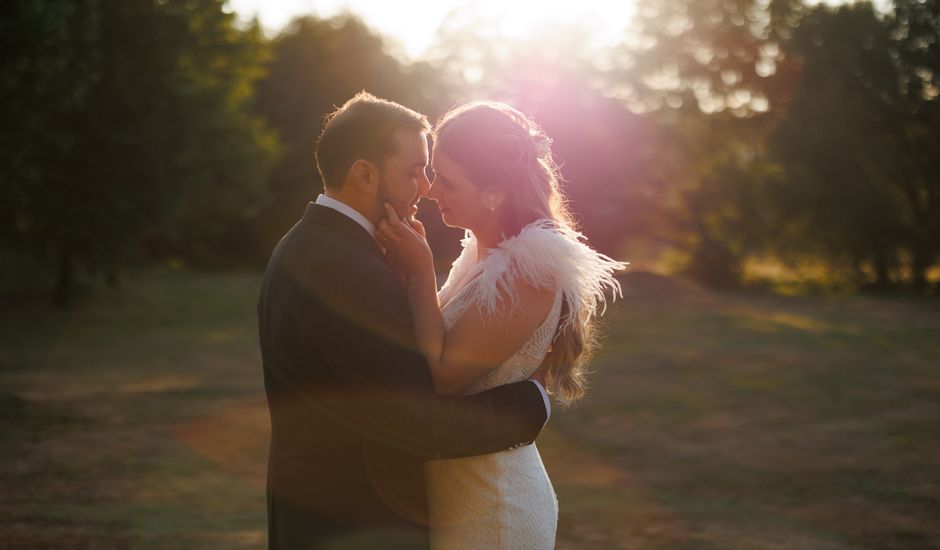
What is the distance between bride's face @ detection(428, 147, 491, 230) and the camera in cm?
337

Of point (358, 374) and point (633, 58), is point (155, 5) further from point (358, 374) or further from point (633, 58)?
point (633, 58)

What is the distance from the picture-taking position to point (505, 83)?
1449 inches

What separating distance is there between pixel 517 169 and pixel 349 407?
105 cm

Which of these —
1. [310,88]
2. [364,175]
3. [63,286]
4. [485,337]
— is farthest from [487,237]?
[310,88]

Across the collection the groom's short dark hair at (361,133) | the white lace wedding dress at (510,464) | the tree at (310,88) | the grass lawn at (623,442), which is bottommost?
the grass lawn at (623,442)

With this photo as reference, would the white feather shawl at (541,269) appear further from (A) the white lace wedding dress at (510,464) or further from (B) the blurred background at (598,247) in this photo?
(B) the blurred background at (598,247)

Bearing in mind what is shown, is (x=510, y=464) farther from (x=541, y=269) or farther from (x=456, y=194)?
(x=456, y=194)

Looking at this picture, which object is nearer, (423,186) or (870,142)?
(423,186)

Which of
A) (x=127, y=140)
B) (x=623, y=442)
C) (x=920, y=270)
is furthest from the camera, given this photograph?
(x=920, y=270)

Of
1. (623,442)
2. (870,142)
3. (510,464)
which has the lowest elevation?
(623,442)

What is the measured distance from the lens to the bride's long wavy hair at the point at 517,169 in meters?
3.34

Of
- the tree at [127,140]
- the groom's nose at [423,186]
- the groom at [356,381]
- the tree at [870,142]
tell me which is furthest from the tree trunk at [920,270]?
the groom at [356,381]

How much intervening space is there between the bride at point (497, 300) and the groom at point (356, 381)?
132mm

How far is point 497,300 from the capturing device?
326 cm
